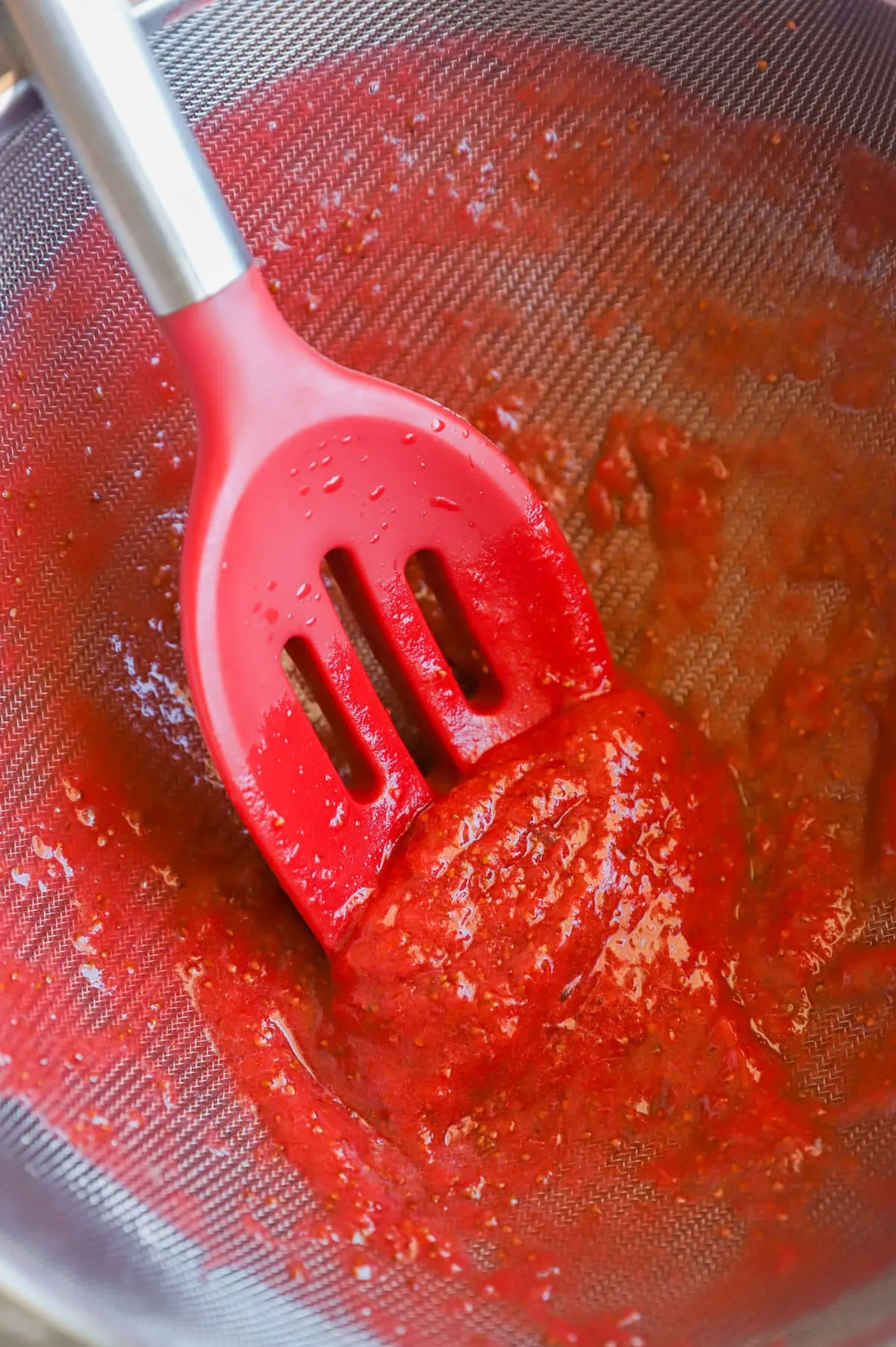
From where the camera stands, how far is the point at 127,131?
2.84ft

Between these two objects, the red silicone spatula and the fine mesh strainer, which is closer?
the red silicone spatula

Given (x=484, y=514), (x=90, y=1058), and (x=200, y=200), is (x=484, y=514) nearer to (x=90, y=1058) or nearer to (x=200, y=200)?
(x=200, y=200)

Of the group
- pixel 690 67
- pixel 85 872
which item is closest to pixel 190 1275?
pixel 85 872

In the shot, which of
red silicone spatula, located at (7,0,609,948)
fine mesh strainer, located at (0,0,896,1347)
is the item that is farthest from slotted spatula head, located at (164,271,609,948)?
fine mesh strainer, located at (0,0,896,1347)

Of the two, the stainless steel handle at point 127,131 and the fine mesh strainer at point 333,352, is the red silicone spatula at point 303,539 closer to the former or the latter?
the stainless steel handle at point 127,131

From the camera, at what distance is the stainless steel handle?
86cm

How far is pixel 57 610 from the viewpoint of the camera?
116 cm

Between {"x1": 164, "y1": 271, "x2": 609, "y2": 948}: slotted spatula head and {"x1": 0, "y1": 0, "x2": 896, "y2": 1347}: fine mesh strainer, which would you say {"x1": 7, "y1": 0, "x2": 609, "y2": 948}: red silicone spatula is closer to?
{"x1": 164, "y1": 271, "x2": 609, "y2": 948}: slotted spatula head

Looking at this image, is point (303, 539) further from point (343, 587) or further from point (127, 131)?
point (127, 131)

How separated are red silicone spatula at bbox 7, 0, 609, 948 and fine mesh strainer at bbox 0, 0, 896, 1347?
0.20 meters

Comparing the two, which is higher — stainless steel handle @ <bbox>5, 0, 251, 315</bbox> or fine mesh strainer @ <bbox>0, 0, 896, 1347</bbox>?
stainless steel handle @ <bbox>5, 0, 251, 315</bbox>

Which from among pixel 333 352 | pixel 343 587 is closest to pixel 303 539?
pixel 343 587

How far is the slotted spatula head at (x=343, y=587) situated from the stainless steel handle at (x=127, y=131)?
0.16 ft

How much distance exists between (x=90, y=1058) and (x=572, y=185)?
1.07 metres
